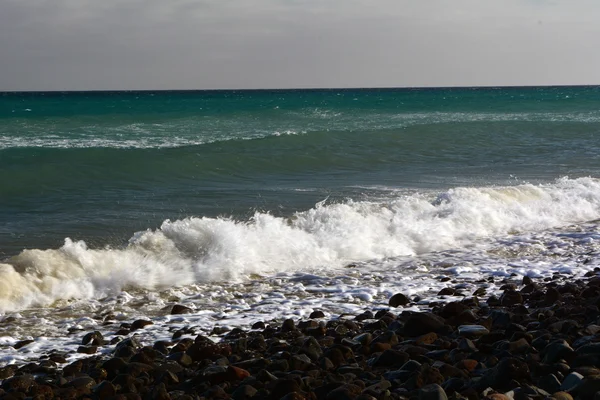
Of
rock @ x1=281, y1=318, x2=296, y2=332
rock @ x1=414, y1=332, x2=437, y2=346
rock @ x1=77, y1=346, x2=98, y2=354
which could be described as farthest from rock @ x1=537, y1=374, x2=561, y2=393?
rock @ x1=77, y1=346, x2=98, y2=354

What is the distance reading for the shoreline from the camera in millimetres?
5188

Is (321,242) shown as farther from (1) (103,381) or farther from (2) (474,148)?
(2) (474,148)

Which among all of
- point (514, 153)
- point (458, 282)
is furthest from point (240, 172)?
point (458, 282)

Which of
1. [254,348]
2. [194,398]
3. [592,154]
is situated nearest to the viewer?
[194,398]

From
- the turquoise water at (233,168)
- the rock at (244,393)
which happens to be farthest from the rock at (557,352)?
the turquoise water at (233,168)

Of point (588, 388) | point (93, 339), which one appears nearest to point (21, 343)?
point (93, 339)

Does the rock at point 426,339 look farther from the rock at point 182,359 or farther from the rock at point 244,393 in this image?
the rock at point 182,359

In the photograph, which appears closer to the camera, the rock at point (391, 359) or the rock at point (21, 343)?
the rock at point (391, 359)

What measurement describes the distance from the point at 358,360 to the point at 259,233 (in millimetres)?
5372

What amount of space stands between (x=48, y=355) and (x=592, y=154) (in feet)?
68.2

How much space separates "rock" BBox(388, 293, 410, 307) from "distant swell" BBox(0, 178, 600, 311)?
226 cm

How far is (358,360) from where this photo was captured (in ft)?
20.1

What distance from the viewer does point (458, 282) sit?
30.0 feet

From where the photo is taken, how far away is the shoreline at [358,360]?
519 cm
